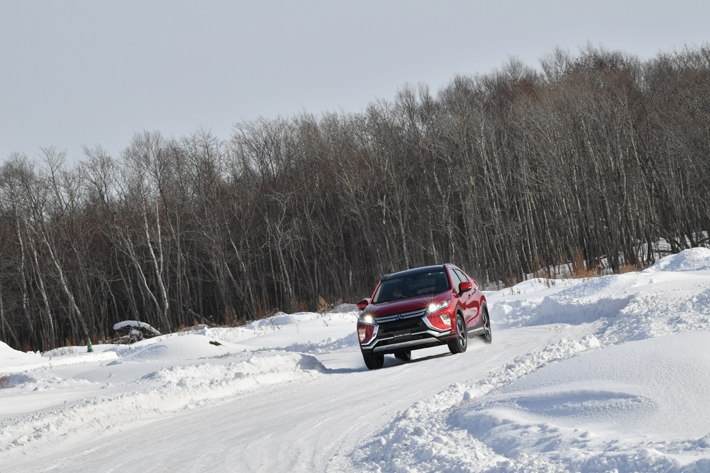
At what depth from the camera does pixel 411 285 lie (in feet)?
45.1

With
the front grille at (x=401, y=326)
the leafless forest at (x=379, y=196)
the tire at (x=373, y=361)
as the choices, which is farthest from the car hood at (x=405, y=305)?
the leafless forest at (x=379, y=196)

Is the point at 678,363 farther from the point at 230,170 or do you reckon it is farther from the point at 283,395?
the point at 230,170

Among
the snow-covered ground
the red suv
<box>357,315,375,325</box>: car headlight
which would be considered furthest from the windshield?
the snow-covered ground

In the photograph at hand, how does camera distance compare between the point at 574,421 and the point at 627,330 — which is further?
the point at 627,330

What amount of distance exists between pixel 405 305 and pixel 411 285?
3.32 feet

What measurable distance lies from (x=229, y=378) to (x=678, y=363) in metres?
8.45

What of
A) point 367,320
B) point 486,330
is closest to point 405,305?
point 367,320

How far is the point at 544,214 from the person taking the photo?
1881 inches

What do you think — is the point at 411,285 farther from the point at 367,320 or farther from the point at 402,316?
the point at 367,320

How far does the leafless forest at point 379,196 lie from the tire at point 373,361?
28.3 m

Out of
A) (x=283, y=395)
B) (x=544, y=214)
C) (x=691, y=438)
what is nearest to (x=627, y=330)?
(x=283, y=395)

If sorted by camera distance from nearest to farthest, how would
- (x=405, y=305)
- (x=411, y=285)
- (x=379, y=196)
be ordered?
→ (x=405, y=305), (x=411, y=285), (x=379, y=196)

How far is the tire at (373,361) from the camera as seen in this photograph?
42.6ft

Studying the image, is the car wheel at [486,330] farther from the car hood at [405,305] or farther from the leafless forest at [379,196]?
the leafless forest at [379,196]
